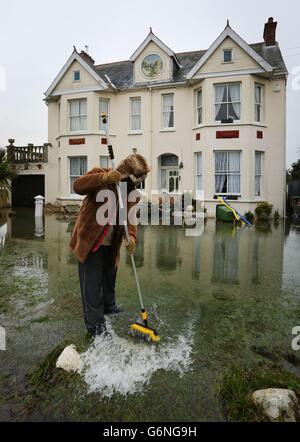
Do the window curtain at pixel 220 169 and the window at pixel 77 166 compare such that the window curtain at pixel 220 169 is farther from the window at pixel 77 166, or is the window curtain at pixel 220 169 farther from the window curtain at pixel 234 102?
the window at pixel 77 166

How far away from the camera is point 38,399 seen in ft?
8.68

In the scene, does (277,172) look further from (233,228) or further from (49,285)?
(49,285)

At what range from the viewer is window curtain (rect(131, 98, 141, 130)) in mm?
Answer: 19047

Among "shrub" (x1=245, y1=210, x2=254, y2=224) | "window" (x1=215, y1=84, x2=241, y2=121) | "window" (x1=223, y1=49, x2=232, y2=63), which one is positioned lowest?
"shrub" (x1=245, y1=210, x2=254, y2=224)

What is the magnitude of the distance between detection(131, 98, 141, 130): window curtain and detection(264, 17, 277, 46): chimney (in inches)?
297

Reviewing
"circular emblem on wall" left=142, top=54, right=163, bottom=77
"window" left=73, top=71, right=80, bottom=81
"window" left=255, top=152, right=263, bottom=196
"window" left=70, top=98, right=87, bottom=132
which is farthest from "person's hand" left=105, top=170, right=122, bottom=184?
"window" left=73, top=71, right=80, bottom=81

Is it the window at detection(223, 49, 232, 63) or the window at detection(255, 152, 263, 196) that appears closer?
the window at detection(223, 49, 232, 63)

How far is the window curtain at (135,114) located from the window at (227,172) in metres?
5.07

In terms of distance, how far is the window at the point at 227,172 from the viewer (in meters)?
16.8

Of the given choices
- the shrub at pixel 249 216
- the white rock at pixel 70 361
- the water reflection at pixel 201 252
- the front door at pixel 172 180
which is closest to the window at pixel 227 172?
the shrub at pixel 249 216

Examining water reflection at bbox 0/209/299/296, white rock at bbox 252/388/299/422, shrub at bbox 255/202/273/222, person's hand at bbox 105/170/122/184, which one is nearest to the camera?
white rock at bbox 252/388/299/422

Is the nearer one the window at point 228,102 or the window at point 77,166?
the window at point 228,102

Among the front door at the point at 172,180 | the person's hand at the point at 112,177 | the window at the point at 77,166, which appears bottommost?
the person's hand at the point at 112,177

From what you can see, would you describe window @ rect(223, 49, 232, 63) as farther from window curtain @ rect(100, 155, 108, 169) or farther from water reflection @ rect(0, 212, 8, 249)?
water reflection @ rect(0, 212, 8, 249)
